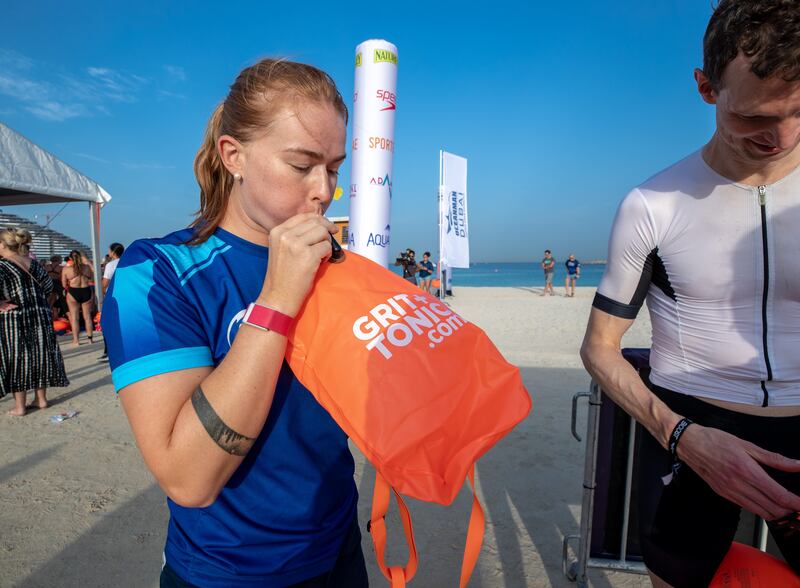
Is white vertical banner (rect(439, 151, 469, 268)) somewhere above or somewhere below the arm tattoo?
above

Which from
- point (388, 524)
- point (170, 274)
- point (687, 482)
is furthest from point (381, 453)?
point (388, 524)

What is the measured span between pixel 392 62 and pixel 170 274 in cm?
488

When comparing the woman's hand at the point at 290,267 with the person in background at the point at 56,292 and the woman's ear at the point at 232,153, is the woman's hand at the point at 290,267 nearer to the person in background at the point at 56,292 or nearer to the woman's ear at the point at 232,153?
the woman's ear at the point at 232,153

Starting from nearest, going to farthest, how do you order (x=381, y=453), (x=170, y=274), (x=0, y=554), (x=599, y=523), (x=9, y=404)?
(x=381, y=453), (x=170, y=274), (x=599, y=523), (x=0, y=554), (x=9, y=404)

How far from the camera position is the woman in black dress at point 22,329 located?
17.6ft

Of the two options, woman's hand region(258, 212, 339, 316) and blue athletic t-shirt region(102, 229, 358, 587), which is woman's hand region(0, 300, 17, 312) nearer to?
blue athletic t-shirt region(102, 229, 358, 587)

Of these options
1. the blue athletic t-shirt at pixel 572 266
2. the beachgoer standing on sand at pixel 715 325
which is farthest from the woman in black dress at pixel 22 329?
the blue athletic t-shirt at pixel 572 266

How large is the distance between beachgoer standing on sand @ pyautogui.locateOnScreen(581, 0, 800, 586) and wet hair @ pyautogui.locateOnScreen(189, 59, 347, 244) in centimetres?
109

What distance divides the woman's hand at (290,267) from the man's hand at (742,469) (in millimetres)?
1206

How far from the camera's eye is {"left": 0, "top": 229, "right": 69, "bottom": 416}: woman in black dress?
5.38 meters

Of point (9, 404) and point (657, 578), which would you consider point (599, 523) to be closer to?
point (657, 578)

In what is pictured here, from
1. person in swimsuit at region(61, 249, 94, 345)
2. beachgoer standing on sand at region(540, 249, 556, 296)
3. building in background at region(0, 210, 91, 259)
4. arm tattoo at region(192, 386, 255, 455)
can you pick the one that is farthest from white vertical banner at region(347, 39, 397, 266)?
Answer: beachgoer standing on sand at region(540, 249, 556, 296)

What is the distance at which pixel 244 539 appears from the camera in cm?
114

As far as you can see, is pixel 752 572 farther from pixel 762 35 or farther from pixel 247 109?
pixel 247 109
